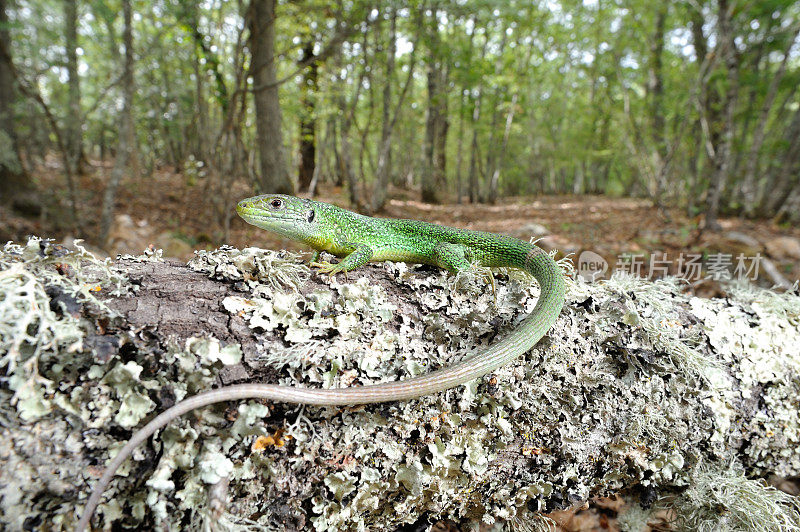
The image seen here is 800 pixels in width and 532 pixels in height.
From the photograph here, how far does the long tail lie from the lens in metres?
1.09

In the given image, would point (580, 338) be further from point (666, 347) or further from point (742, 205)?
point (742, 205)

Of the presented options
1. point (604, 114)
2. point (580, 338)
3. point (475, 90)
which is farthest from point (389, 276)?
point (604, 114)

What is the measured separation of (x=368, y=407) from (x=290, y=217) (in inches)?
A: 51.6

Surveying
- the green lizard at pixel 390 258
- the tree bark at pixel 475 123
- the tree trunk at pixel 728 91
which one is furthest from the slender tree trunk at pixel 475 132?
the green lizard at pixel 390 258

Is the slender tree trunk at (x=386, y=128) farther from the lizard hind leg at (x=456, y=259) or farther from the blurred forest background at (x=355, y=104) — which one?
the lizard hind leg at (x=456, y=259)

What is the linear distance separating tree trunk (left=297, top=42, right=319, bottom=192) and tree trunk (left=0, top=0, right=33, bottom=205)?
772cm

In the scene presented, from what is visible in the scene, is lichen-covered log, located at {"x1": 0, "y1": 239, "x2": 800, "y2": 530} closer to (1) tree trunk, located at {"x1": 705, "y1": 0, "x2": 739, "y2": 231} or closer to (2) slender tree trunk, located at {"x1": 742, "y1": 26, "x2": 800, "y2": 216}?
(1) tree trunk, located at {"x1": 705, "y1": 0, "x2": 739, "y2": 231}

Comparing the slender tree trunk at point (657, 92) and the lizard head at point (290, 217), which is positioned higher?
the slender tree trunk at point (657, 92)

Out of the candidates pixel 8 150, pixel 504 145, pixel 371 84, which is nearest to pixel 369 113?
pixel 371 84

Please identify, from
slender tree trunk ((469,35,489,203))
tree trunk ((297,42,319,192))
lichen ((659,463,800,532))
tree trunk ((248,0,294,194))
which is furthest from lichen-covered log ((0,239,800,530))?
slender tree trunk ((469,35,489,203))

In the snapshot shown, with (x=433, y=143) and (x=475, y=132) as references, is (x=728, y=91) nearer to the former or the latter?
(x=433, y=143)

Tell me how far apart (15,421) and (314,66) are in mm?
15176

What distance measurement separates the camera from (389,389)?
1.37m

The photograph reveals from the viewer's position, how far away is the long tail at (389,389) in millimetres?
1087
